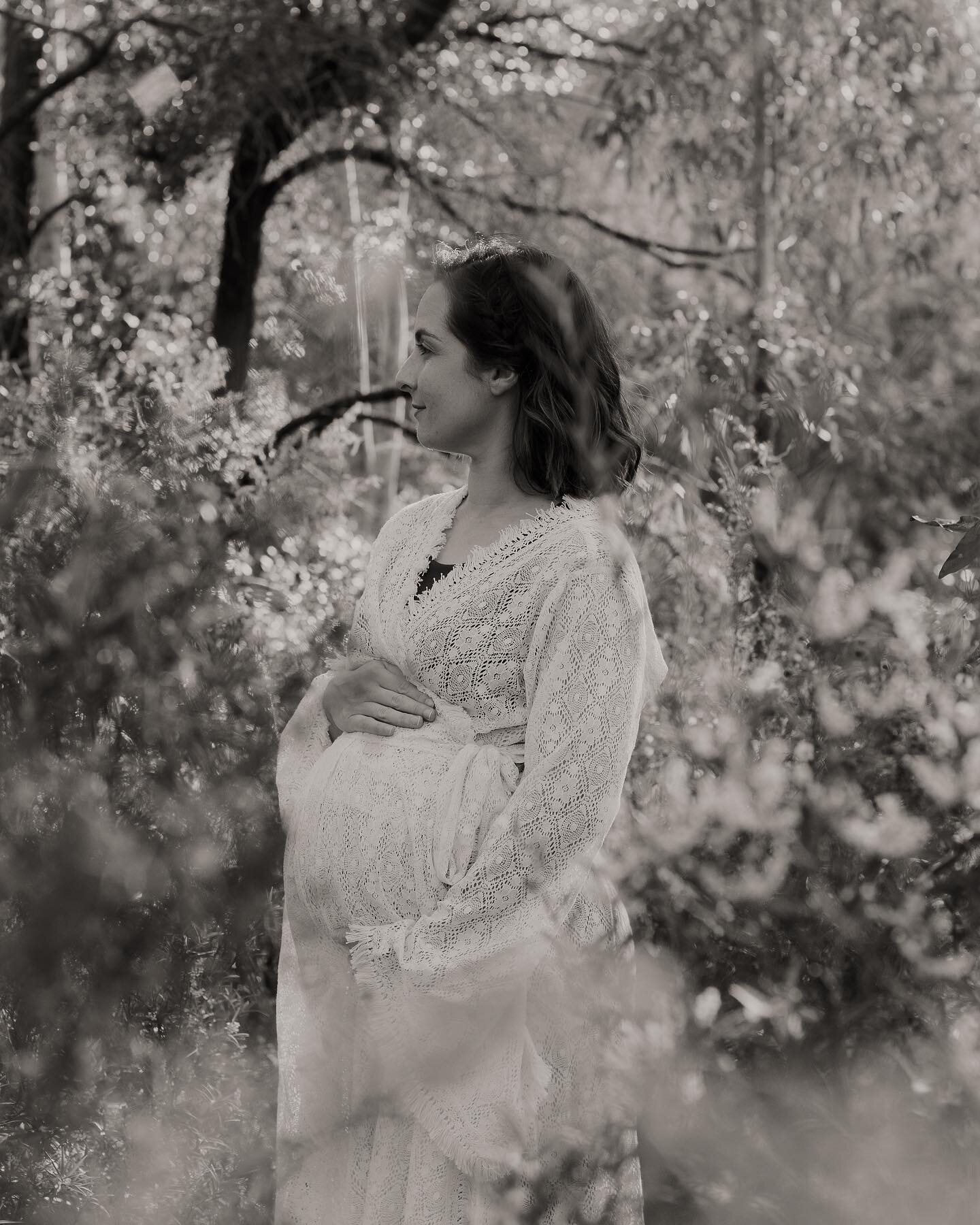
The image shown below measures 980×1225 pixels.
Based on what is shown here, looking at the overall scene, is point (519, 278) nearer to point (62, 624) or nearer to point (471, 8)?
point (62, 624)

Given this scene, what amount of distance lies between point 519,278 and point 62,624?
1.00m

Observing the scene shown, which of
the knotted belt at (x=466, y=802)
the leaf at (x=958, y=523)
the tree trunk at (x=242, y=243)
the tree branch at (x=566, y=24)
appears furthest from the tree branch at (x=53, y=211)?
the leaf at (x=958, y=523)

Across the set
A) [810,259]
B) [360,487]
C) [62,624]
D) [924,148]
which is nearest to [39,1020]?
[62,624]

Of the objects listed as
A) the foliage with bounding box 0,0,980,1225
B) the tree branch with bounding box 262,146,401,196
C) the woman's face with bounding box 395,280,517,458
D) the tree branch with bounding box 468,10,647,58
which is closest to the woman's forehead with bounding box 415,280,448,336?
the woman's face with bounding box 395,280,517,458

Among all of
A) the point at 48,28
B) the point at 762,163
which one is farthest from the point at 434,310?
the point at 48,28

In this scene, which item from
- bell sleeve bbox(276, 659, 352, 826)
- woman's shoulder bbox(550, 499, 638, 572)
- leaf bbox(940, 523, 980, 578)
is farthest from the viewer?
bell sleeve bbox(276, 659, 352, 826)

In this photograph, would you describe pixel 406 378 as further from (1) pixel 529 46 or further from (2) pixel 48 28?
(1) pixel 529 46

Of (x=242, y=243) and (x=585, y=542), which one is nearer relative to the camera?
(x=585, y=542)

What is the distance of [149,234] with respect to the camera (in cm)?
553

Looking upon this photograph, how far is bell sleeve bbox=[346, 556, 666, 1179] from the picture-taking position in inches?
62.4

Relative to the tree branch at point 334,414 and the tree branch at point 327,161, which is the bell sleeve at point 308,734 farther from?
the tree branch at point 327,161

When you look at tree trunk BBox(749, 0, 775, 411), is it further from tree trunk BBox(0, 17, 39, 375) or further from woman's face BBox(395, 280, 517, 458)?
tree trunk BBox(0, 17, 39, 375)

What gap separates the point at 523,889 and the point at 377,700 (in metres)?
0.38

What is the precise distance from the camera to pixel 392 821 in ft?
5.79
